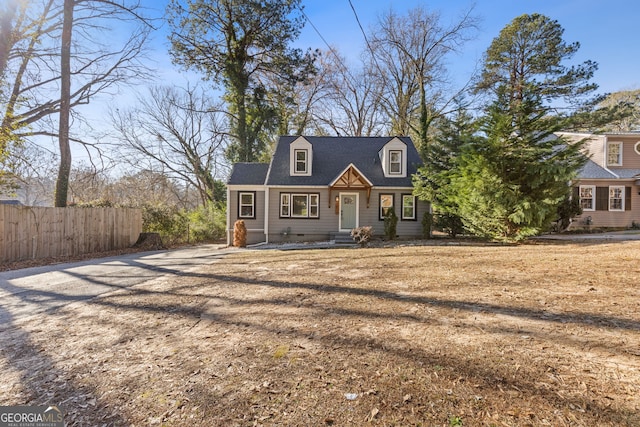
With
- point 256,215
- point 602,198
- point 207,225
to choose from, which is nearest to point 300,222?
point 256,215

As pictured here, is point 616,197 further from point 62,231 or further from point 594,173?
point 62,231

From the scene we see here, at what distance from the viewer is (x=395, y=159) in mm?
14398

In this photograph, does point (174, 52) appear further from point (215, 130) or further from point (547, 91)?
point (547, 91)

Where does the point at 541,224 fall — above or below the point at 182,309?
above

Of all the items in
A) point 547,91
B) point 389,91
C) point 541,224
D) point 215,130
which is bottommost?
point 541,224

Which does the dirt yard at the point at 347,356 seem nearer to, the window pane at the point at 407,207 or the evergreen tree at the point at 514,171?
the evergreen tree at the point at 514,171

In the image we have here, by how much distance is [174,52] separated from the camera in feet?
59.1

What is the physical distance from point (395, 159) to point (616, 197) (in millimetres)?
12819

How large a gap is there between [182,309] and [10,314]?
2500 millimetres

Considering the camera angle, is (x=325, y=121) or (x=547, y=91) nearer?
(x=547, y=91)

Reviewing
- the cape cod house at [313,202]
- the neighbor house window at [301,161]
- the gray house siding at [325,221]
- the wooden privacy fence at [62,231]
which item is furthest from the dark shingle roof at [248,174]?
the wooden privacy fence at [62,231]

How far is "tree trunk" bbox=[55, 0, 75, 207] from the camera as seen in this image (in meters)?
11.5

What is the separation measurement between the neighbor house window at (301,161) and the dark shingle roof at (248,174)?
1759 mm

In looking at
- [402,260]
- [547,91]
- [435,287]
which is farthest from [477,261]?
[547,91]
